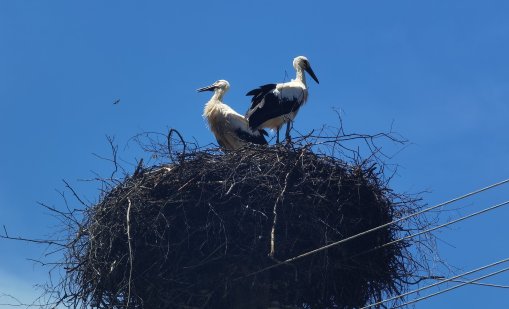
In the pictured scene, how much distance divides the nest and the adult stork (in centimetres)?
236

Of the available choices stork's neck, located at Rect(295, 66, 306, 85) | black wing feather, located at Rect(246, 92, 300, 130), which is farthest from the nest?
stork's neck, located at Rect(295, 66, 306, 85)

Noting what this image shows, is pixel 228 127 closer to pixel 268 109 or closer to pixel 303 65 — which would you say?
pixel 268 109

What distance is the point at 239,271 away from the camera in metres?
8.32

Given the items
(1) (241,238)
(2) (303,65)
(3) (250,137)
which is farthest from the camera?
(2) (303,65)

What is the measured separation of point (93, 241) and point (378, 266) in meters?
2.25

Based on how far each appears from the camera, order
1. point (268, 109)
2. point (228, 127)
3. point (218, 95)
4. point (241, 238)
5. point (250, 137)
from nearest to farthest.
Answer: point (241, 238), point (268, 109), point (250, 137), point (228, 127), point (218, 95)

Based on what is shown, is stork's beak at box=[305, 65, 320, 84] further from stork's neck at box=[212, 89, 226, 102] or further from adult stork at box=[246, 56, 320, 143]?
stork's neck at box=[212, 89, 226, 102]

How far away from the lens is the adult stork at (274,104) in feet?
36.9

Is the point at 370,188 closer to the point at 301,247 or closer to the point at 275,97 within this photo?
the point at 301,247

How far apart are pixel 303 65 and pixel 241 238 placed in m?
4.28

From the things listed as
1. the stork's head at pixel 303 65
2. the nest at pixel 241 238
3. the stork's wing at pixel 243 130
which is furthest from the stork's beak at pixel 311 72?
the nest at pixel 241 238

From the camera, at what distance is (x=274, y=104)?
11.2 meters

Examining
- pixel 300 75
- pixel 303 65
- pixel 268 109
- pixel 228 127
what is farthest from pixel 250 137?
pixel 303 65

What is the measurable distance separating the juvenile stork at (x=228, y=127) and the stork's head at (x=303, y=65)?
2.87ft
